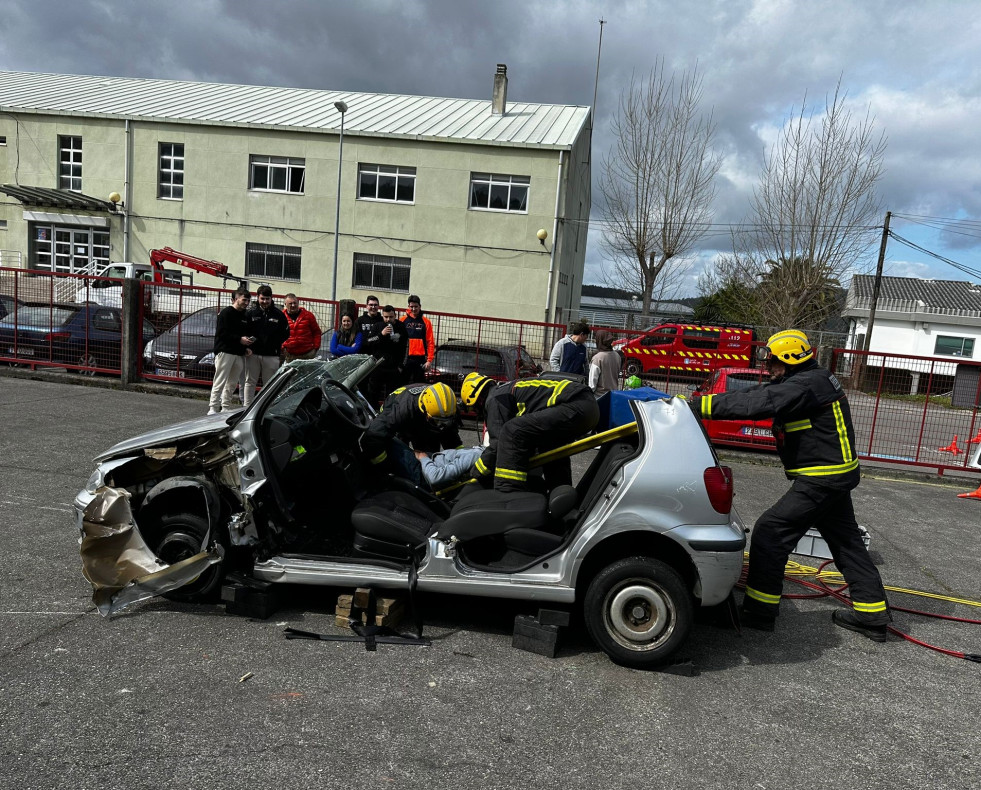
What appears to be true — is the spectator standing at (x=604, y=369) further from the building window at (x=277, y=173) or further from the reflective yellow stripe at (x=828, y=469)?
the building window at (x=277, y=173)

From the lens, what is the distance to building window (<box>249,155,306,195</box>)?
84.2 feet

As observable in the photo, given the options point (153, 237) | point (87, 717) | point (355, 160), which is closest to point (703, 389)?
point (87, 717)

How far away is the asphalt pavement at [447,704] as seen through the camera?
2719 millimetres

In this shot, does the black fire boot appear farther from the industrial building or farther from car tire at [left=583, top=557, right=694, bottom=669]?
the industrial building

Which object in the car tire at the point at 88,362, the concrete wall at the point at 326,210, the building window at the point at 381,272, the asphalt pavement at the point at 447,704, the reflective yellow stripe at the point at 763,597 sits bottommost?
the asphalt pavement at the point at 447,704

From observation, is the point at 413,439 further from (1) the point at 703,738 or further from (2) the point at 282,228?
(2) the point at 282,228

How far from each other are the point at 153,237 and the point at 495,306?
1285 centimetres

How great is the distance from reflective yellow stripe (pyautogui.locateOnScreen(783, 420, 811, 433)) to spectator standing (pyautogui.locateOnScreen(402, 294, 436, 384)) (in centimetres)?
638

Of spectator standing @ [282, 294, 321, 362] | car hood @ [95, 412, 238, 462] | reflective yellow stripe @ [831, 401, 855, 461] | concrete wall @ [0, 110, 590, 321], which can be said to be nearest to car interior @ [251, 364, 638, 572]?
car hood @ [95, 412, 238, 462]

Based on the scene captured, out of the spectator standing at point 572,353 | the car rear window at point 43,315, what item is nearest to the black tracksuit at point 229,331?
the spectator standing at point 572,353

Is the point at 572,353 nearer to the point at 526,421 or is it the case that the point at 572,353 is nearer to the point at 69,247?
the point at 526,421

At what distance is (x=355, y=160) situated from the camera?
25328 mm

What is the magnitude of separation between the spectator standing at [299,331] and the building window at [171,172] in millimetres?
18437

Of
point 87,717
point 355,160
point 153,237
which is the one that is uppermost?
point 355,160
